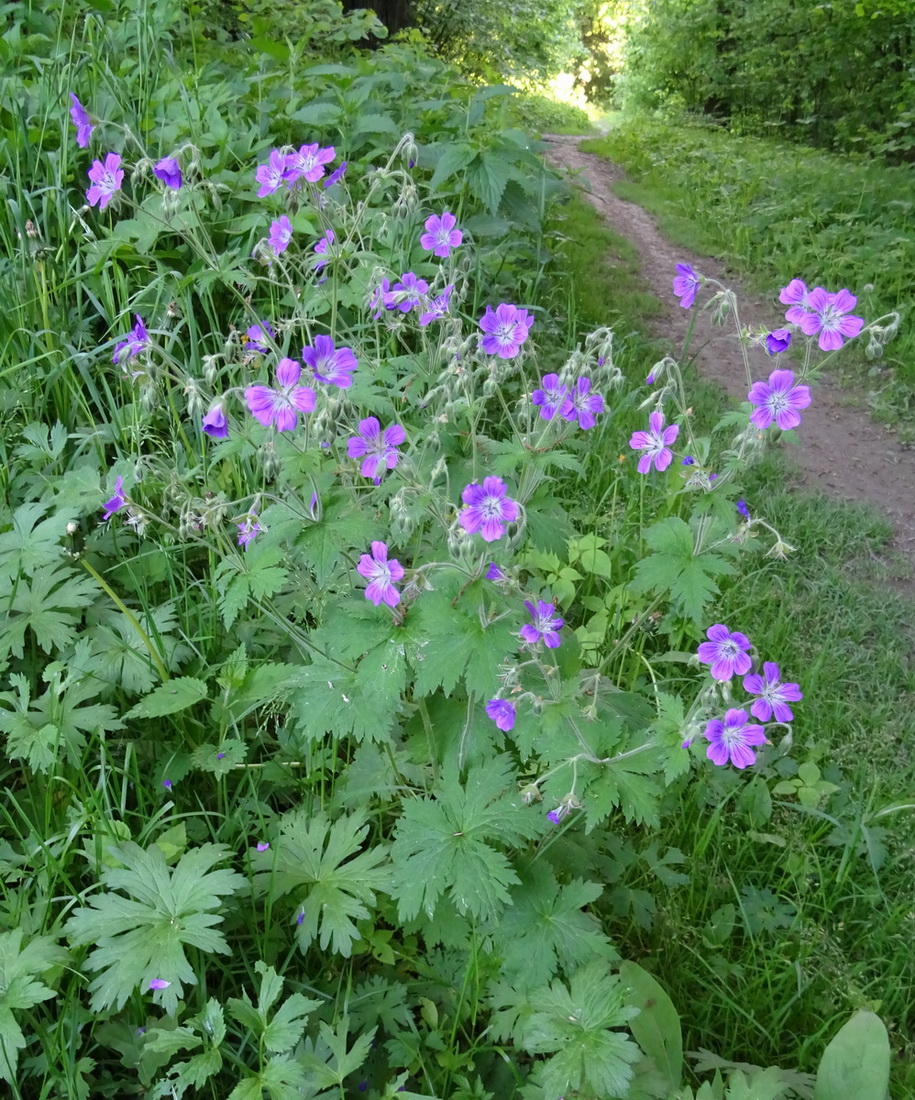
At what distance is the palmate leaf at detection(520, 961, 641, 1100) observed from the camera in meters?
1.30

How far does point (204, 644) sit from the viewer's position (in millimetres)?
2148

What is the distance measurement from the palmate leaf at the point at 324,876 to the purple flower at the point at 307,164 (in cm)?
147

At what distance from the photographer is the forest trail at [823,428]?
12.8 ft

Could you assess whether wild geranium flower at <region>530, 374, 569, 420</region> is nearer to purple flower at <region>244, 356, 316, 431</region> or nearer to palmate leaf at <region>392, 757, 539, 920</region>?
purple flower at <region>244, 356, 316, 431</region>

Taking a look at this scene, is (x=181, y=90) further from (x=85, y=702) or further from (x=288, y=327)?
(x=85, y=702)

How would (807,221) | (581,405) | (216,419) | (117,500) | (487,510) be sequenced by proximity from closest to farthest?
(487,510), (216,419), (581,405), (117,500), (807,221)

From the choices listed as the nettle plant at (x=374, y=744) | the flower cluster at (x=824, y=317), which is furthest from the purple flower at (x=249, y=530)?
the flower cluster at (x=824, y=317)

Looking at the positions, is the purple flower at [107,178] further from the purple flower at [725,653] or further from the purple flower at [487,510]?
the purple flower at [725,653]

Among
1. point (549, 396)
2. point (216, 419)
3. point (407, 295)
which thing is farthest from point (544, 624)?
Answer: point (407, 295)

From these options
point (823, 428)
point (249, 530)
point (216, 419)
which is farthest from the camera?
point (823, 428)

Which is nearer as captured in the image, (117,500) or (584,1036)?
(584,1036)

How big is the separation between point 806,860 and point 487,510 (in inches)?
54.5

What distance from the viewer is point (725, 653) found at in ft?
4.73

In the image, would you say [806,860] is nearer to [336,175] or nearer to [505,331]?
[505,331]
